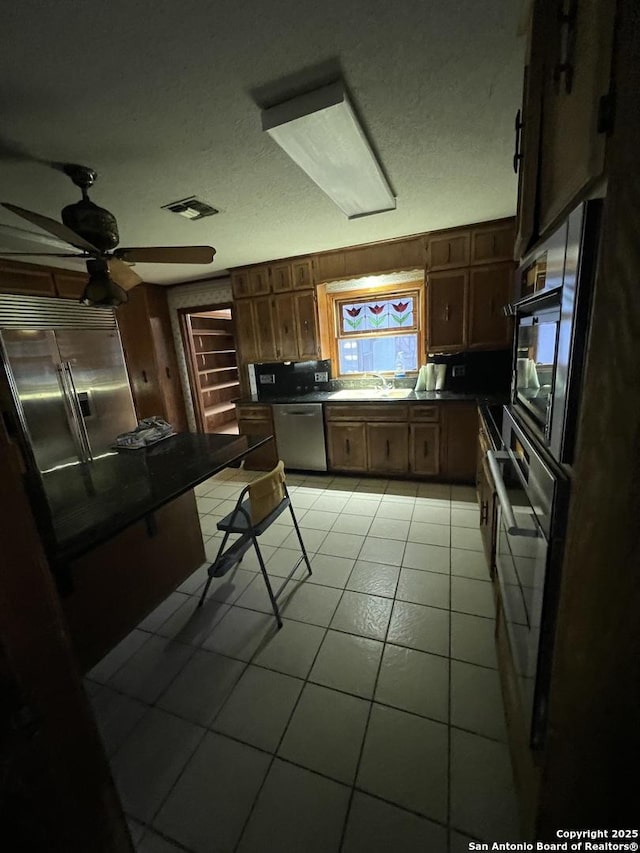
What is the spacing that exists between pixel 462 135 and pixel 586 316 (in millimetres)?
1636

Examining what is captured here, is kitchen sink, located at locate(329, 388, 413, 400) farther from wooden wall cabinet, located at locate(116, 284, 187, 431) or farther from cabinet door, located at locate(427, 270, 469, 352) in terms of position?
wooden wall cabinet, located at locate(116, 284, 187, 431)

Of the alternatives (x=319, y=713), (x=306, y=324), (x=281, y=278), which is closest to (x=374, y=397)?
(x=306, y=324)

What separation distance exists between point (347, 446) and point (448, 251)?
2170 mm

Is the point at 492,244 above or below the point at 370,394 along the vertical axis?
above

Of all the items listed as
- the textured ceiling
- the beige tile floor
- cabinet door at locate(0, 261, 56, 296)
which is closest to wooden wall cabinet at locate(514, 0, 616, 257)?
the textured ceiling

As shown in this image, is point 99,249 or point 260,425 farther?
point 260,425

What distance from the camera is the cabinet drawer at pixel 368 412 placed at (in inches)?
133

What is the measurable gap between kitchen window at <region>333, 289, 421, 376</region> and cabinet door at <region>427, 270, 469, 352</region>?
1.29 ft

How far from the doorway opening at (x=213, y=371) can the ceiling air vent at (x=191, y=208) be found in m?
2.69

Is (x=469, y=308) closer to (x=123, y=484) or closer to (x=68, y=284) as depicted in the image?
(x=123, y=484)

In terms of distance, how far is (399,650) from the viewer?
159cm

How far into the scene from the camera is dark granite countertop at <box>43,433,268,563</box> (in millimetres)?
1132

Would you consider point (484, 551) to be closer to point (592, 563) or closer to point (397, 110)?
point (592, 563)

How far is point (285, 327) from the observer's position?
392 centimetres
